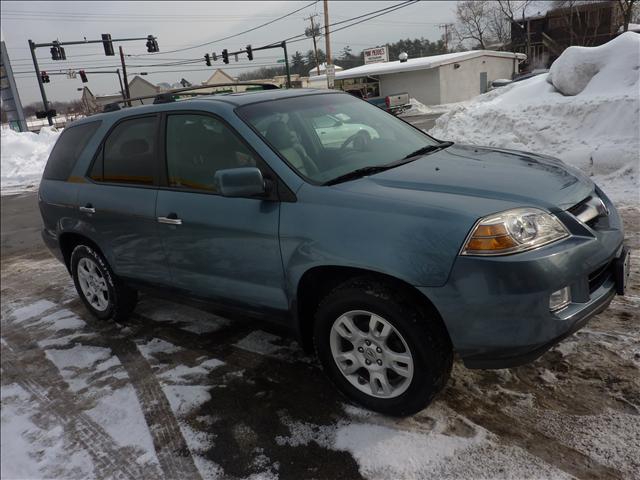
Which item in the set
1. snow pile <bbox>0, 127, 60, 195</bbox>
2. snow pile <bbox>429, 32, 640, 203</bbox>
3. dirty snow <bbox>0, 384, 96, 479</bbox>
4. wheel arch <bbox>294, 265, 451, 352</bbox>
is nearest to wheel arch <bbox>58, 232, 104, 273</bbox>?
dirty snow <bbox>0, 384, 96, 479</bbox>

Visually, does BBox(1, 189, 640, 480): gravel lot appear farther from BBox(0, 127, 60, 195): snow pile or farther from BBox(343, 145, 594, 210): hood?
BBox(0, 127, 60, 195): snow pile

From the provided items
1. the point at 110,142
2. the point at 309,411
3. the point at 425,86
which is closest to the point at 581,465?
the point at 309,411

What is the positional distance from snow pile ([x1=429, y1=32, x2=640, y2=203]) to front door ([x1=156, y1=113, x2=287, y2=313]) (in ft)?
17.4

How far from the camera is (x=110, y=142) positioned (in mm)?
4105

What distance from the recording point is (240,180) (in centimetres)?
A: 280

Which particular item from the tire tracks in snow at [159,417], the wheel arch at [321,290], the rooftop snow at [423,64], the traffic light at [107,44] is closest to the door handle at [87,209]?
the tire tracks in snow at [159,417]

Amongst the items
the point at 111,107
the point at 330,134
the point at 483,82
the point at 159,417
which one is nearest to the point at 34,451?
the point at 159,417

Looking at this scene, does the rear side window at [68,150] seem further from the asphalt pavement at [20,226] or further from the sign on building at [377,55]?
the sign on building at [377,55]

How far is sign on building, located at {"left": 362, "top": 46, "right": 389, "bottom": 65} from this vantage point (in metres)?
47.7

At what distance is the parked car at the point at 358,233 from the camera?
2.33m

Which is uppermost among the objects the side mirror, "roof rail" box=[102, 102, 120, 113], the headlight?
"roof rail" box=[102, 102, 120, 113]

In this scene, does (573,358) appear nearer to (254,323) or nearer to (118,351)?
(254,323)

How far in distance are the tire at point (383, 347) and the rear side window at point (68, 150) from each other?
111 inches

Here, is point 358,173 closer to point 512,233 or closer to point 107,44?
point 512,233
